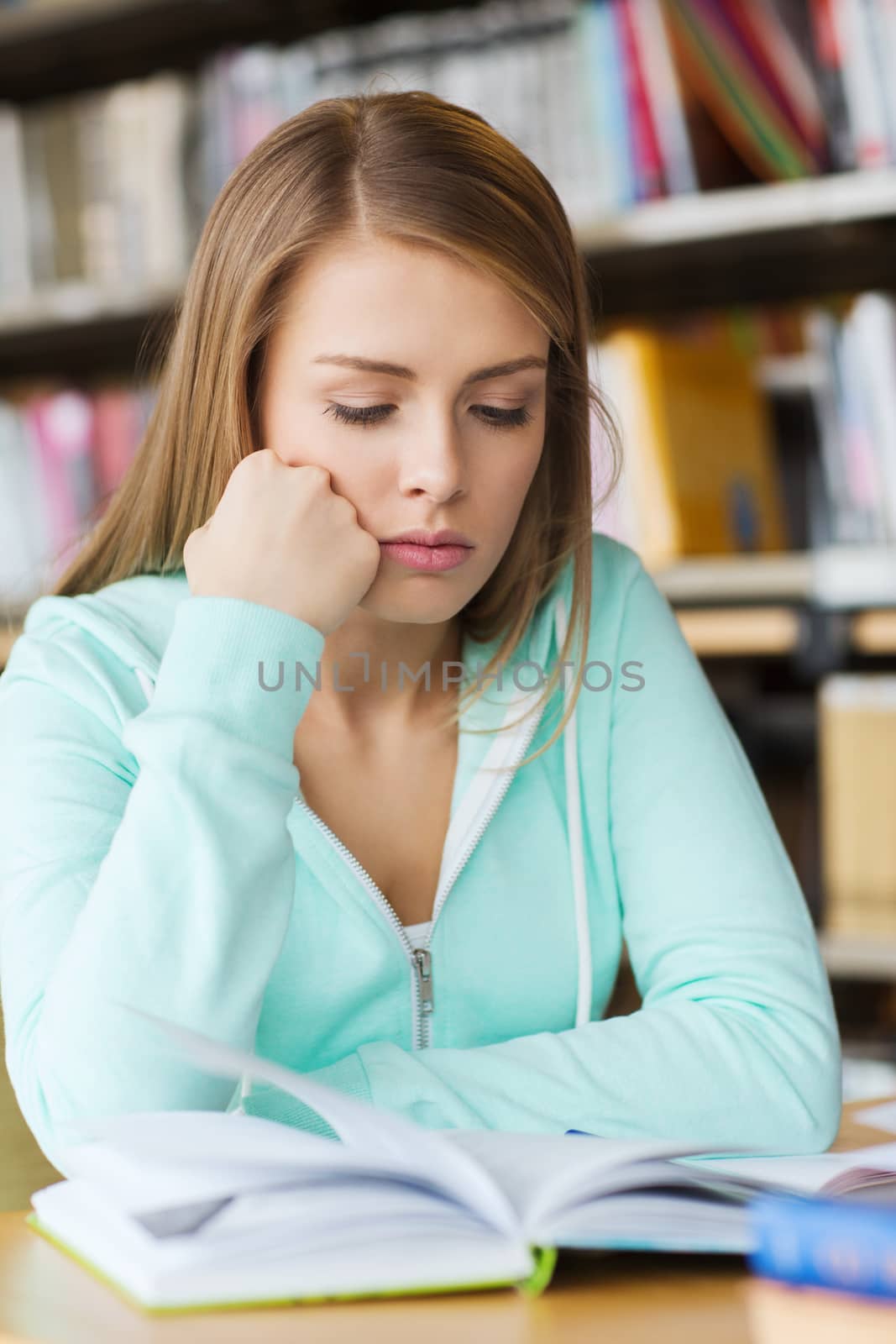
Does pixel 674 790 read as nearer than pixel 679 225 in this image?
Yes

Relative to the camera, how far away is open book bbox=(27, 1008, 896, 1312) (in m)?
0.52

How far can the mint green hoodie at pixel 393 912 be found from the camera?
747mm

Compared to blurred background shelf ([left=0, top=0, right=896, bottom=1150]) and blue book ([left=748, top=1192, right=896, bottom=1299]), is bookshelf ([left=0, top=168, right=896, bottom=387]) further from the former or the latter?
blue book ([left=748, top=1192, right=896, bottom=1299])

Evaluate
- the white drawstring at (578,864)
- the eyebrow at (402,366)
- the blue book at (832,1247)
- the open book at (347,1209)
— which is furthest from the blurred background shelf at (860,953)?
the blue book at (832,1247)

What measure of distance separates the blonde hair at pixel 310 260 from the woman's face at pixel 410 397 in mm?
18

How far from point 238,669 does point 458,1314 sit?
37 centimetres

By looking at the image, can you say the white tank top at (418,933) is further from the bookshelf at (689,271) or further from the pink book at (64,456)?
the pink book at (64,456)

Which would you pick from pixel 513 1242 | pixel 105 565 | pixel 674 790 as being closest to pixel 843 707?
pixel 674 790

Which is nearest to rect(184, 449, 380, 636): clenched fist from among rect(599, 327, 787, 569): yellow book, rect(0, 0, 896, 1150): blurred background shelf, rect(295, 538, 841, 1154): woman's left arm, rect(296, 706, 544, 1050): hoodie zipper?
rect(296, 706, 544, 1050): hoodie zipper

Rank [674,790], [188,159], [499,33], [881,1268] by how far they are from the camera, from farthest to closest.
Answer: [188,159]
[499,33]
[674,790]
[881,1268]

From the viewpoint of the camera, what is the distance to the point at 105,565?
1.08 metres

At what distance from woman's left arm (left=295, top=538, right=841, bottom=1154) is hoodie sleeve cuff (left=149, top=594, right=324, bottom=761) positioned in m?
0.19

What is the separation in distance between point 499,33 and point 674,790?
4.62 feet

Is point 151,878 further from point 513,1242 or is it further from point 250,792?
point 513,1242
